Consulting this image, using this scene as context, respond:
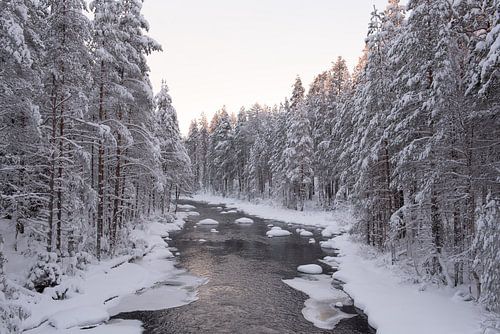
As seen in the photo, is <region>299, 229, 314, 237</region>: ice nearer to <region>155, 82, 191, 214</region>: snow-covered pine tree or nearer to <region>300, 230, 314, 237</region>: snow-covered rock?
<region>300, 230, 314, 237</region>: snow-covered rock

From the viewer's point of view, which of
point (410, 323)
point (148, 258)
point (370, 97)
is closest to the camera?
point (410, 323)

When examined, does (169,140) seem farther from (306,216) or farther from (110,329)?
(110,329)

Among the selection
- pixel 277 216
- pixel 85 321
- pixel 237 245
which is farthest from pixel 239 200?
pixel 85 321

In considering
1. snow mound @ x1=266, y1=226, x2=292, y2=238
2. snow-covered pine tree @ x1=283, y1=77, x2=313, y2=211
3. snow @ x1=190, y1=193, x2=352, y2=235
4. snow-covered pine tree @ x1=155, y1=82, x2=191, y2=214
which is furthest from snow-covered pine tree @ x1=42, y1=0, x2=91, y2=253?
snow-covered pine tree @ x1=283, y1=77, x2=313, y2=211

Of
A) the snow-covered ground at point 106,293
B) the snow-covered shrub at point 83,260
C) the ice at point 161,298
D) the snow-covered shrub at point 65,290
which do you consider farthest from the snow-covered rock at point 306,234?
the snow-covered shrub at point 65,290

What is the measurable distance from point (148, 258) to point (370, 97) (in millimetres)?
16393

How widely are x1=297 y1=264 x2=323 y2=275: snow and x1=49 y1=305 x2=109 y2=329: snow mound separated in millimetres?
11192

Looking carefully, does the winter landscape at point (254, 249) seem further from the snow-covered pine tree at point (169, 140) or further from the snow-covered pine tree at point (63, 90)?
the snow-covered pine tree at point (169, 140)

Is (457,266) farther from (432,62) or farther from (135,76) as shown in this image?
(135,76)

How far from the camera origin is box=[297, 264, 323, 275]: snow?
68.8ft

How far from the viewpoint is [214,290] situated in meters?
17.3

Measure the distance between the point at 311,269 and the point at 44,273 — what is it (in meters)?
13.3

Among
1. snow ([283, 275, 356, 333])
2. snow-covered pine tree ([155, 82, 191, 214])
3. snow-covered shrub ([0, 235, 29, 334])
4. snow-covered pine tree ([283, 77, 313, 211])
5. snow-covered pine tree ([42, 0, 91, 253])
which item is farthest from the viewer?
snow-covered pine tree ([283, 77, 313, 211])

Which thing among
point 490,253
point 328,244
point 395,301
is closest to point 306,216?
point 328,244
